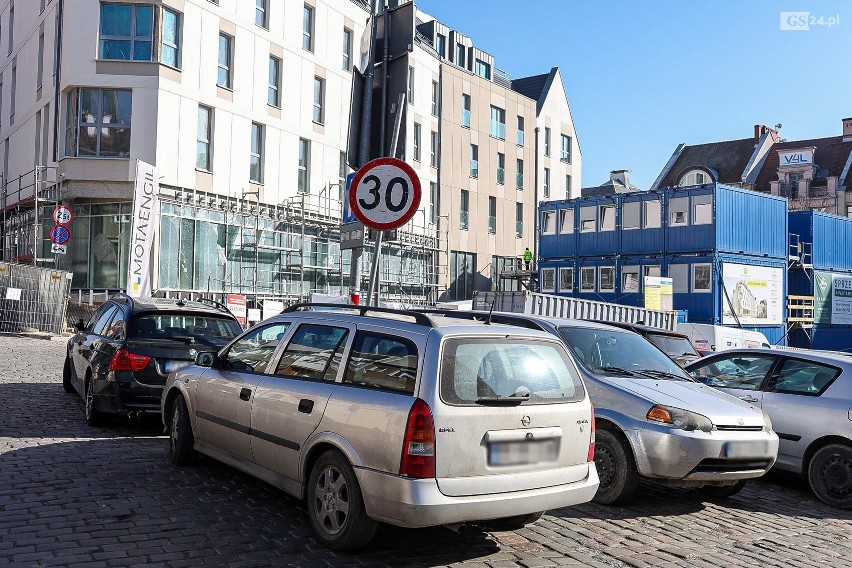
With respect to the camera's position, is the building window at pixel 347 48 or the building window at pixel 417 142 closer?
the building window at pixel 347 48

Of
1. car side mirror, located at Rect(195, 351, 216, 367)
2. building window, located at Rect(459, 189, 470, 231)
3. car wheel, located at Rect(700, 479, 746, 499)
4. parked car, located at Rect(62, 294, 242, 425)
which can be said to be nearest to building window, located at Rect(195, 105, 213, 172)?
building window, located at Rect(459, 189, 470, 231)

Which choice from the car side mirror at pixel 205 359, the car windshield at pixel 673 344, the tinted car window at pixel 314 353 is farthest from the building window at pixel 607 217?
the tinted car window at pixel 314 353

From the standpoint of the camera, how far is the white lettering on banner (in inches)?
797

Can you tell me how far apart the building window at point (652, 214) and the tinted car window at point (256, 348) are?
24.5 meters

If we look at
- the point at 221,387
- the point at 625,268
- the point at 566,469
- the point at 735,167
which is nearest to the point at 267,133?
the point at 625,268

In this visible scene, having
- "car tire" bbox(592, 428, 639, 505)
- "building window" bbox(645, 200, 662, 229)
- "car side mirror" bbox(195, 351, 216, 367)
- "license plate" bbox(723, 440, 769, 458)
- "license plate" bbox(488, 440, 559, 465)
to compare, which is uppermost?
"building window" bbox(645, 200, 662, 229)

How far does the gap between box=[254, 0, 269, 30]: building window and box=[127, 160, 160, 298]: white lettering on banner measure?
9962mm

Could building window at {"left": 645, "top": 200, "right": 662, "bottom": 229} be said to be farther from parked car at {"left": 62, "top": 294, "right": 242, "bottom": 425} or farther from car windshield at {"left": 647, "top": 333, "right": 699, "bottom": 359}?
parked car at {"left": 62, "top": 294, "right": 242, "bottom": 425}

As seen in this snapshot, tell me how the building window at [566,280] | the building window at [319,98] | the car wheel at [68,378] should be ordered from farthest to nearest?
the building window at [319,98] < the building window at [566,280] < the car wheel at [68,378]

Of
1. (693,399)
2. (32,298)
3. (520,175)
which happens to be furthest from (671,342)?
(520,175)

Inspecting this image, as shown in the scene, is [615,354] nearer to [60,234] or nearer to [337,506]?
[337,506]

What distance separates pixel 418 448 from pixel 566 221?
2832cm

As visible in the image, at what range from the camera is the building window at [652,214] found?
2886 cm

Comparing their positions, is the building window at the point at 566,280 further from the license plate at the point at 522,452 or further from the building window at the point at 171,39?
the license plate at the point at 522,452
